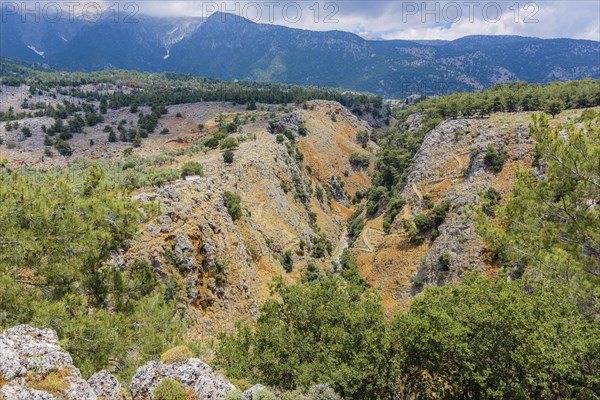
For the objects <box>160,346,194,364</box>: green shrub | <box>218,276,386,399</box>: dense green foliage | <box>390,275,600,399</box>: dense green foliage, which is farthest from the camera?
<box>218,276,386,399</box>: dense green foliage

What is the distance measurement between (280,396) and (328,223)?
166ft

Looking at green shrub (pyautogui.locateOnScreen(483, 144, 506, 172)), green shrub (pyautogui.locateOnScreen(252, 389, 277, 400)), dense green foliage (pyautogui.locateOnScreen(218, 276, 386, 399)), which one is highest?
green shrub (pyautogui.locateOnScreen(483, 144, 506, 172))

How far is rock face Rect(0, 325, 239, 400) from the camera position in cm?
725

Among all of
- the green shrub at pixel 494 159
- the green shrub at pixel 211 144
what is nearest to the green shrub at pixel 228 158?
the green shrub at pixel 211 144

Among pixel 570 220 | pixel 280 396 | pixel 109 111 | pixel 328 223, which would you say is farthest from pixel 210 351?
pixel 109 111

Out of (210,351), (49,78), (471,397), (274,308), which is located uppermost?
(49,78)

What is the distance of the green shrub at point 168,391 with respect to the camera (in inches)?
342

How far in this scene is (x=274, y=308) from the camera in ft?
57.7

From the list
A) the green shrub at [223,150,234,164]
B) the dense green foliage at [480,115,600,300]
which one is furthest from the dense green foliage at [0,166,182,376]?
the green shrub at [223,150,234,164]

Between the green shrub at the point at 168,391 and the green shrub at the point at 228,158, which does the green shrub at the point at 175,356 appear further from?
the green shrub at the point at 228,158

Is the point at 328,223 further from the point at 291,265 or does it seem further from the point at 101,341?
the point at 101,341

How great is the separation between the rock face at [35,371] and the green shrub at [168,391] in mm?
1328

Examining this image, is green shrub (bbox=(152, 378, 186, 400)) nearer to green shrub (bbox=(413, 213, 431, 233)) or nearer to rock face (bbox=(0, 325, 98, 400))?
rock face (bbox=(0, 325, 98, 400))

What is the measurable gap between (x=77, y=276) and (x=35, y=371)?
21.1 feet
